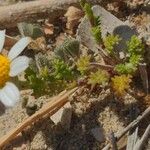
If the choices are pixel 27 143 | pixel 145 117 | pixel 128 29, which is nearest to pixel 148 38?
pixel 128 29

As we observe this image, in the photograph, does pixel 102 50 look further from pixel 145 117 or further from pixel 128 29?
pixel 145 117

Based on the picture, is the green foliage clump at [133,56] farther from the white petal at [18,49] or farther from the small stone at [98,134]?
the white petal at [18,49]

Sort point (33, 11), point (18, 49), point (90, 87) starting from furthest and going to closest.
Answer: point (33, 11) → point (90, 87) → point (18, 49)

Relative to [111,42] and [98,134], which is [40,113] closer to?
[98,134]

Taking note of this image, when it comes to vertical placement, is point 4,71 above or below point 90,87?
above

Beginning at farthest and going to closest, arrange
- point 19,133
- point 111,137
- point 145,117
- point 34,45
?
1. point 34,45
2. point 19,133
3. point 145,117
4. point 111,137

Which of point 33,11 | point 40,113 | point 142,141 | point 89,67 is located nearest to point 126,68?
point 89,67
